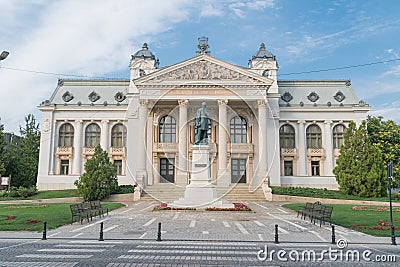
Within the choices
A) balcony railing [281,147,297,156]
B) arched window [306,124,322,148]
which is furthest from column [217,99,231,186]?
arched window [306,124,322,148]

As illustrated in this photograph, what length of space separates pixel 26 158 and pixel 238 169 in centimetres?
3222

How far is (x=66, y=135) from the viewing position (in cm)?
5034

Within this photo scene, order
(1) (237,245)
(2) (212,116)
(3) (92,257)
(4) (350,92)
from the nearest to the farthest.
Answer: (3) (92,257), (1) (237,245), (2) (212,116), (4) (350,92)

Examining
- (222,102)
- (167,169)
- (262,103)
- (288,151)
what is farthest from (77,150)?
(288,151)

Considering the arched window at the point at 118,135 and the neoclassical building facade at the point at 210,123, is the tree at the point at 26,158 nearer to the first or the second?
the neoclassical building facade at the point at 210,123

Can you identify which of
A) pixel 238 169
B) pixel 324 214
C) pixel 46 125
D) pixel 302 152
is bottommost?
pixel 324 214

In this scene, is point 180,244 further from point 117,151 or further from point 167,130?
point 117,151

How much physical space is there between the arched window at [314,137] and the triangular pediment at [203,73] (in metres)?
11.7

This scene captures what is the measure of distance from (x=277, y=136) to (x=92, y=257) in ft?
130

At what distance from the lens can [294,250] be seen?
1162 cm

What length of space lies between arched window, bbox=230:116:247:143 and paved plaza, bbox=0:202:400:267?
2705 cm

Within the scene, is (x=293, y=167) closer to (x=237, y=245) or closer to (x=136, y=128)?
(x=136, y=128)

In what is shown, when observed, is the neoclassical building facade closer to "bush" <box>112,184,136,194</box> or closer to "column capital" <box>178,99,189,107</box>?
"column capital" <box>178,99,189,107</box>

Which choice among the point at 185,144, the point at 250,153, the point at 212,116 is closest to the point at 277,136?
the point at 250,153
